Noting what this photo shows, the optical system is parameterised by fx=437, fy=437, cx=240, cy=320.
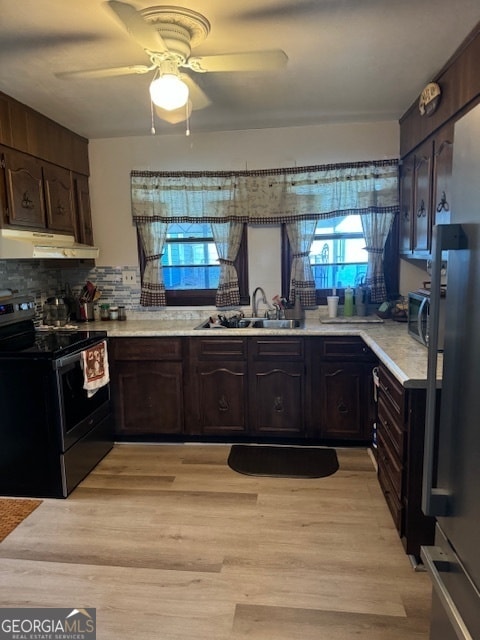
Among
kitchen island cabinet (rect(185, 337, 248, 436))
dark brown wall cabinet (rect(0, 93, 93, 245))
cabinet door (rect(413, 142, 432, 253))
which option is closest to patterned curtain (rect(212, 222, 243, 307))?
kitchen island cabinet (rect(185, 337, 248, 436))

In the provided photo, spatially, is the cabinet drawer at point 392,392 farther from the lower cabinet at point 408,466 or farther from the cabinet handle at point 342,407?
the cabinet handle at point 342,407

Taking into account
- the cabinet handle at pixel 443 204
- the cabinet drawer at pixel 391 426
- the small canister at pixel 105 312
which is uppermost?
the cabinet handle at pixel 443 204

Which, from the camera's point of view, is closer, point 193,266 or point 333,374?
point 333,374

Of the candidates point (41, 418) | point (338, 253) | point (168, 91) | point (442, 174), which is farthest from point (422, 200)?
point (41, 418)

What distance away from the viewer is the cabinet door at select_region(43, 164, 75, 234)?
320 cm

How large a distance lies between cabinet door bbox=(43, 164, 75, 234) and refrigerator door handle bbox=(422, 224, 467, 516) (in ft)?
9.68

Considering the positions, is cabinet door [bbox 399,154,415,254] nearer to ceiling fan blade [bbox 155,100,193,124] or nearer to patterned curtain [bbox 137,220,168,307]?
ceiling fan blade [bbox 155,100,193,124]

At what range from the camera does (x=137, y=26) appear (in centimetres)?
161

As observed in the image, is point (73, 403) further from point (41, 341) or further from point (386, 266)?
point (386, 266)

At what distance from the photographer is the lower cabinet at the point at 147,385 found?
3250 millimetres

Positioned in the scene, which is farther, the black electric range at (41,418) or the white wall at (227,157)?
the white wall at (227,157)

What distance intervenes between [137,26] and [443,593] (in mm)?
1983

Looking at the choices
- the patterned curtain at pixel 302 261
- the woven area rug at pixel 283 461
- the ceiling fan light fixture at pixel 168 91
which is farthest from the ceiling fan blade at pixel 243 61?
the woven area rug at pixel 283 461

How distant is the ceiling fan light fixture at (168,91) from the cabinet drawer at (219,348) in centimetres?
167
